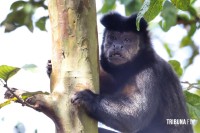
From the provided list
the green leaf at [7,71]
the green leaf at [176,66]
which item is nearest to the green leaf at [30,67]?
the green leaf at [7,71]

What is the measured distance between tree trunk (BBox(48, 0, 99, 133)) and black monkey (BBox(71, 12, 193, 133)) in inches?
28.1

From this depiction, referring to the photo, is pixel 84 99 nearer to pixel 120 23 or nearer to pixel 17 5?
pixel 17 5

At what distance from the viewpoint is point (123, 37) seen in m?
5.39

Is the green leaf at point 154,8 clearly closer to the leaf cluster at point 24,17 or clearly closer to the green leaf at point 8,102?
the green leaf at point 8,102

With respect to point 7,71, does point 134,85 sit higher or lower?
lower

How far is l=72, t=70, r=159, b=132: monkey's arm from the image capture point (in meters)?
3.87

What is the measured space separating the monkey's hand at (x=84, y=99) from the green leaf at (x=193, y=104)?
3.34ft

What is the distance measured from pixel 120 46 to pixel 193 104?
48.7 inches

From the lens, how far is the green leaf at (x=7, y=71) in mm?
2971

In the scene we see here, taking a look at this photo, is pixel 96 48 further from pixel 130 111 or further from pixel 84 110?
pixel 130 111

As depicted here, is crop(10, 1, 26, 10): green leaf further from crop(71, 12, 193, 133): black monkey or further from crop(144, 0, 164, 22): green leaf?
crop(144, 0, 164, 22): green leaf

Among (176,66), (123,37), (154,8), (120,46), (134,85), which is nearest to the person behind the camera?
(154,8)

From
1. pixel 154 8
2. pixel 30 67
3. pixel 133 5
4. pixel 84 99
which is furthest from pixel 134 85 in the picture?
pixel 154 8

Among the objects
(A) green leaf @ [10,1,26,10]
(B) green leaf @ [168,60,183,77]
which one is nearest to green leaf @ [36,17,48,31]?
(A) green leaf @ [10,1,26,10]
